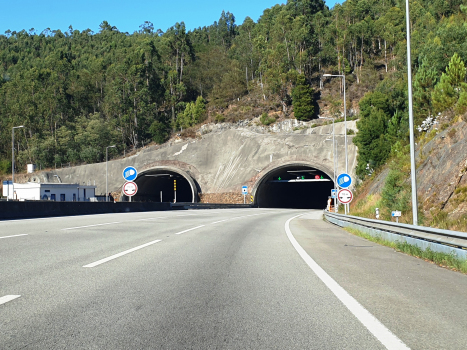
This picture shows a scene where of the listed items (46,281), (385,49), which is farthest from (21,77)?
(46,281)

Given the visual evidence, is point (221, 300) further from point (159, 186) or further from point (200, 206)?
point (159, 186)

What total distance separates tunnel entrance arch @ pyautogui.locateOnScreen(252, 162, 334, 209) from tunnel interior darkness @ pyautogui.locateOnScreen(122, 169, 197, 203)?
13.2 metres

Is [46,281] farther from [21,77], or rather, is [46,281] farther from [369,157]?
[21,77]

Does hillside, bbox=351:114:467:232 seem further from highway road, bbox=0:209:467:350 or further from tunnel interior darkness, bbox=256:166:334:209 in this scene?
tunnel interior darkness, bbox=256:166:334:209

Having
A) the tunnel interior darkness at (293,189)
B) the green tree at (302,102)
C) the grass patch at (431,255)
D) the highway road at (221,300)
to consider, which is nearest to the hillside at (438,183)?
the grass patch at (431,255)

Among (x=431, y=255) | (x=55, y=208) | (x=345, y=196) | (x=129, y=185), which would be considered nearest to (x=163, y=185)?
(x=129, y=185)

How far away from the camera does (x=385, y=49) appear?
3447 inches

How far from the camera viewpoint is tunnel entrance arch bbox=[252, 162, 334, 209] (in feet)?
197

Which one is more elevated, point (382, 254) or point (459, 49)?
point (459, 49)

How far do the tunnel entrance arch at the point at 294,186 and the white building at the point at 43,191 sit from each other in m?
22.5

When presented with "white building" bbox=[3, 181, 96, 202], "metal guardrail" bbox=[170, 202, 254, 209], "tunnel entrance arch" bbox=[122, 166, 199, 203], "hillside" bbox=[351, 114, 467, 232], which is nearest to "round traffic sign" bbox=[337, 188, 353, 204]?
"hillside" bbox=[351, 114, 467, 232]

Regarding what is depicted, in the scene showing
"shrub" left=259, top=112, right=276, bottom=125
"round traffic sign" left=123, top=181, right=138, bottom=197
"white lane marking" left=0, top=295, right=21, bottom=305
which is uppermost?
"shrub" left=259, top=112, right=276, bottom=125

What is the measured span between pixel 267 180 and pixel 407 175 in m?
39.0

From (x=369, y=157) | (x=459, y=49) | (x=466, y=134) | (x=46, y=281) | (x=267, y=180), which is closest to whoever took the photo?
(x=46, y=281)
